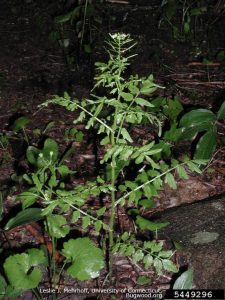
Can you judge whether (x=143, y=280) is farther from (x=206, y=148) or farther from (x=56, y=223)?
(x=206, y=148)

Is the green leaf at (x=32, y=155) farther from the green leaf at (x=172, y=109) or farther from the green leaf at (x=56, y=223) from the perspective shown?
the green leaf at (x=172, y=109)

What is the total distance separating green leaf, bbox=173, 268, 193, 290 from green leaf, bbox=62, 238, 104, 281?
0.39m

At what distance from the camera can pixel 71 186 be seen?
2.43 metres

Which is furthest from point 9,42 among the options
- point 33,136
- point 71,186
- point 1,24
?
point 71,186

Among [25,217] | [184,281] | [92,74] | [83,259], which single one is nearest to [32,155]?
[25,217]

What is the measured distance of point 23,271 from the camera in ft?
5.08

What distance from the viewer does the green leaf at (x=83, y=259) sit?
150 cm

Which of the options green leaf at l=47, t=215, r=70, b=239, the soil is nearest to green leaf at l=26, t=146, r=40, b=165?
the soil

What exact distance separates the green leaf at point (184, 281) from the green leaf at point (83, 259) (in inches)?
15.2

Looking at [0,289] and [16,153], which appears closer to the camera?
[0,289]

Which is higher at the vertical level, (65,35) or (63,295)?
(65,35)

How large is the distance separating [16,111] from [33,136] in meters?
0.38

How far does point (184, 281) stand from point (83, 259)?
1.58 ft

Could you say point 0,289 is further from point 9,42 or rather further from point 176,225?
point 9,42
